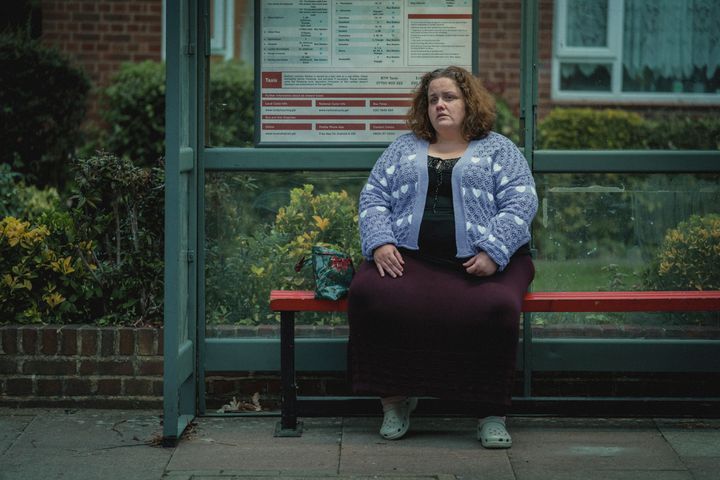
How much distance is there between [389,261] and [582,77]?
5.20 metres

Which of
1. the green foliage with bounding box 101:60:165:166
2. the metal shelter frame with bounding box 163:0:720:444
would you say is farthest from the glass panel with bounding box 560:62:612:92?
the metal shelter frame with bounding box 163:0:720:444

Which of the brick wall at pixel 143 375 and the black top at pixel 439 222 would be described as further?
the brick wall at pixel 143 375

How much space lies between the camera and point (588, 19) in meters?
6.49

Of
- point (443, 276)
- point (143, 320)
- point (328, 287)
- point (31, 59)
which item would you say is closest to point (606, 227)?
point (443, 276)

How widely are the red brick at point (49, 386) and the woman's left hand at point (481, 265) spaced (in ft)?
6.89

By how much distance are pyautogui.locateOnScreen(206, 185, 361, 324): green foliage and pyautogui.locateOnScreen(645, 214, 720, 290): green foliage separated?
1.47m

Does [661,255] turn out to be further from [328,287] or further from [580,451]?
[328,287]

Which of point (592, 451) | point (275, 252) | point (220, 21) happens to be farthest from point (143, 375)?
point (592, 451)

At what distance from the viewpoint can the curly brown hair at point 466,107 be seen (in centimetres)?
532

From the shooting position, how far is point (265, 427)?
18.1ft

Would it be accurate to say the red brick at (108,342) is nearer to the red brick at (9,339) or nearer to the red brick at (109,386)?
the red brick at (109,386)

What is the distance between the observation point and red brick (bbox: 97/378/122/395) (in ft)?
18.8

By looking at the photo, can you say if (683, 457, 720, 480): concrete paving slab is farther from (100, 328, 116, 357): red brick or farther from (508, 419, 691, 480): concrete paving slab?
(100, 328, 116, 357): red brick

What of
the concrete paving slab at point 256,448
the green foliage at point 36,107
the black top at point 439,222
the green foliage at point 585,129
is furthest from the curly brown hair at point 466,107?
the green foliage at point 585,129
